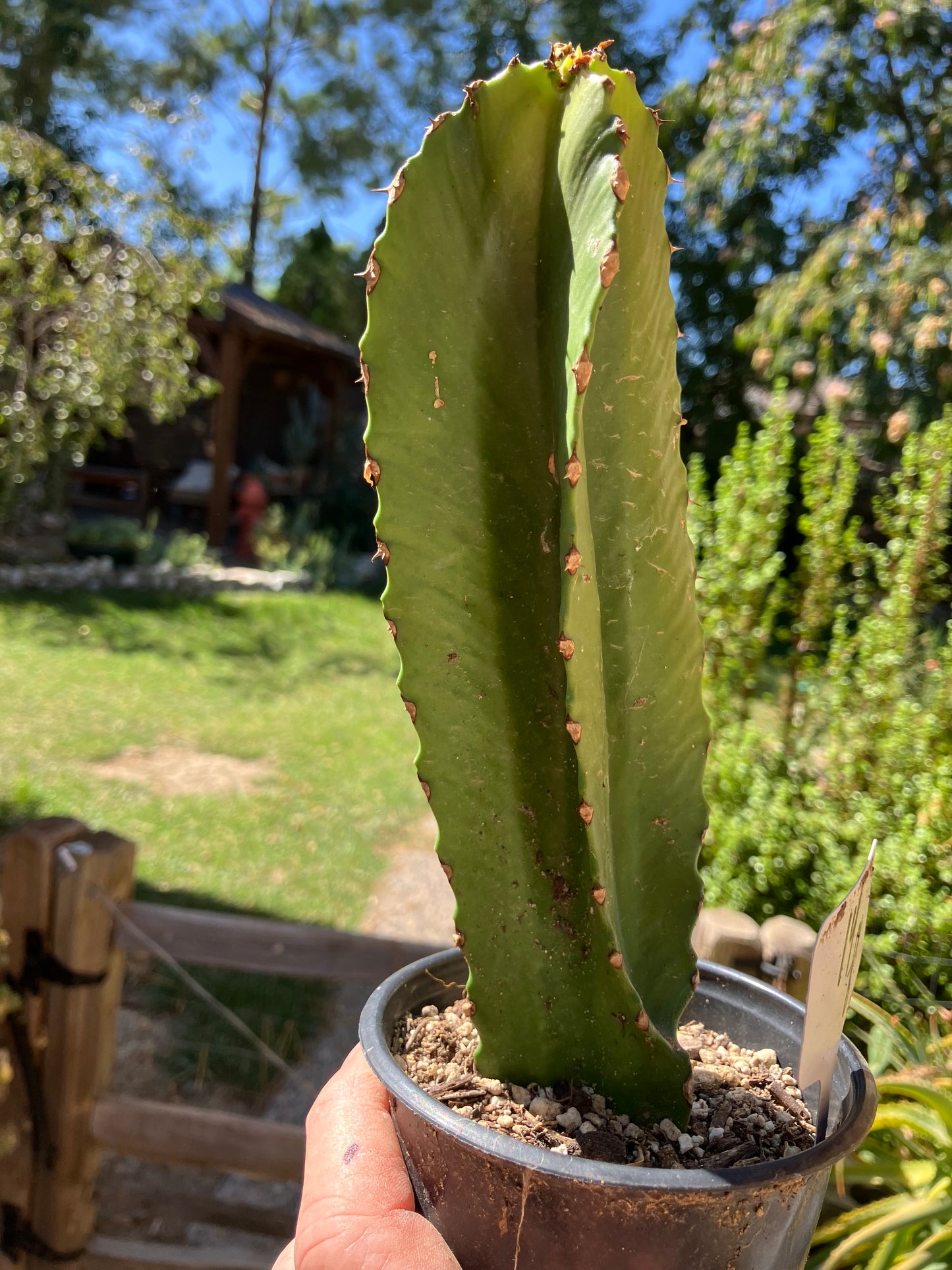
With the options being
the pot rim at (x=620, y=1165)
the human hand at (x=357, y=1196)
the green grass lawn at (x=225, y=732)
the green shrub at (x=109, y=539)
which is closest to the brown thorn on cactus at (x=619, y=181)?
the pot rim at (x=620, y=1165)

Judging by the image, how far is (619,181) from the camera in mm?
692

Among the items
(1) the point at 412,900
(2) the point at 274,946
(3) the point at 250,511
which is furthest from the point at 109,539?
(2) the point at 274,946

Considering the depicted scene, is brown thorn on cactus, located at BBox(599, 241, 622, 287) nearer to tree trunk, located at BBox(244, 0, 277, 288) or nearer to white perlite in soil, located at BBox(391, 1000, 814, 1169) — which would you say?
white perlite in soil, located at BBox(391, 1000, 814, 1169)

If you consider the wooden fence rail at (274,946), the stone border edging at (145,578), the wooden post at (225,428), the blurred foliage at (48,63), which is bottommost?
the wooden fence rail at (274,946)

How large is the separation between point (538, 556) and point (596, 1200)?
18.5 inches

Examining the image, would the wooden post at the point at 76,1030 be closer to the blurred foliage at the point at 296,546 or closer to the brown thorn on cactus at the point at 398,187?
the brown thorn on cactus at the point at 398,187

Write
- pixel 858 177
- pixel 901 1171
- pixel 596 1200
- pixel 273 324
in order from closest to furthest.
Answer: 1. pixel 596 1200
2. pixel 901 1171
3. pixel 858 177
4. pixel 273 324

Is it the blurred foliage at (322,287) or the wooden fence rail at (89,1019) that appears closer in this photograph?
the wooden fence rail at (89,1019)

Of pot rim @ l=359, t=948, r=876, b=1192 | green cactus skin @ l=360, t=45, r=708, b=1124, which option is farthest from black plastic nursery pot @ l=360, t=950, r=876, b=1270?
green cactus skin @ l=360, t=45, r=708, b=1124

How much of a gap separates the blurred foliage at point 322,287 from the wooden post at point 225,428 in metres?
5.89

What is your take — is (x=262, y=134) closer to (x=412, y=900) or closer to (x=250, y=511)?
(x=250, y=511)

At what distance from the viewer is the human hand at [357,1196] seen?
726 mm

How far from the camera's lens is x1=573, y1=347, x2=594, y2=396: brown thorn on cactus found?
0.67 metres

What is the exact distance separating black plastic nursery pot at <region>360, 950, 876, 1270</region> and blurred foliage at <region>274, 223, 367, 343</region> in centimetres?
1839
